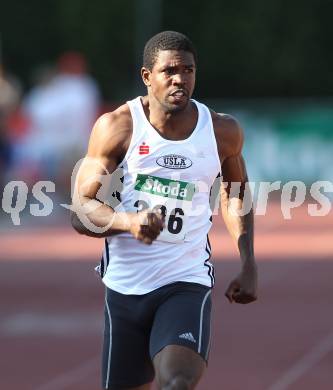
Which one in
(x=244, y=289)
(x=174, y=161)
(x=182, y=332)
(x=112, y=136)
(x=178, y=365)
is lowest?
(x=178, y=365)

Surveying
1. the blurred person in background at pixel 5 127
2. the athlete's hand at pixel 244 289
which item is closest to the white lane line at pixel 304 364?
the athlete's hand at pixel 244 289

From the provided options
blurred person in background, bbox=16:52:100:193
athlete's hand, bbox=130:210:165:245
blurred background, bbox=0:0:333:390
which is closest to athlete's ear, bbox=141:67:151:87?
athlete's hand, bbox=130:210:165:245

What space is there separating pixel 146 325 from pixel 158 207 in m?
0.53

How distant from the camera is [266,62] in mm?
37656

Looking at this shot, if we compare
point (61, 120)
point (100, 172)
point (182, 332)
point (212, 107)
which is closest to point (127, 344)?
point (182, 332)

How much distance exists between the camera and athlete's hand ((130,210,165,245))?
17.3ft

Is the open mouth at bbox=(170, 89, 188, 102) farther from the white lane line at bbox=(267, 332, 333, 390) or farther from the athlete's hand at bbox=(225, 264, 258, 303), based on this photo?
the white lane line at bbox=(267, 332, 333, 390)

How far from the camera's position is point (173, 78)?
19.2 feet

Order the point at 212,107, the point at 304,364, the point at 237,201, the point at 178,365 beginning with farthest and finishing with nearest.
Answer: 1. the point at 212,107
2. the point at 304,364
3. the point at 237,201
4. the point at 178,365

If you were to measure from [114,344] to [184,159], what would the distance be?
88 centimetres

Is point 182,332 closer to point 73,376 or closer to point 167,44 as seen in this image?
point 167,44

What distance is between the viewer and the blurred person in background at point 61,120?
21469mm

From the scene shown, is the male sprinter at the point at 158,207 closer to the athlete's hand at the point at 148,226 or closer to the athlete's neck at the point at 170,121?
the athlete's neck at the point at 170,121

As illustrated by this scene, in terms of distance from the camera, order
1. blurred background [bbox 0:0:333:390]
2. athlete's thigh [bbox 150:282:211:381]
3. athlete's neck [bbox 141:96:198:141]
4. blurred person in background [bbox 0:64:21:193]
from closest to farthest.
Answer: athlete's thigh [bbox 150:282:211:381] < athlete's neck [bbox 141:96:198:141] < blurred background [bbox 0:0:333:390] < blurred person in background [bbox 0:64:21:193]
